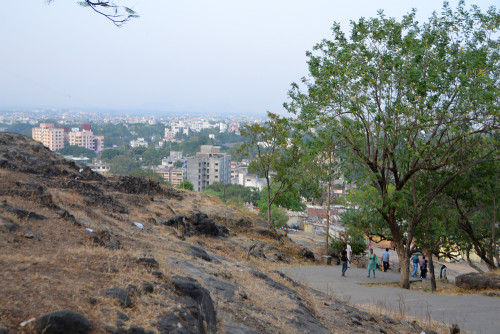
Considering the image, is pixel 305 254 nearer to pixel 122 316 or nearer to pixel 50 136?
pixel 122 316

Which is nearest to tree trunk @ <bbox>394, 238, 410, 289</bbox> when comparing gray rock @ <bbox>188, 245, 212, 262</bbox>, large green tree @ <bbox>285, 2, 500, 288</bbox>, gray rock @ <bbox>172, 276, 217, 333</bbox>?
large green tree @ <bbox>285, 2, 500, 288</bbox>

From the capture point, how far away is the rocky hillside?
5398mm

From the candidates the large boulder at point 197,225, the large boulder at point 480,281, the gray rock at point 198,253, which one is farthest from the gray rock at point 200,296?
the large boulder at point 480,281

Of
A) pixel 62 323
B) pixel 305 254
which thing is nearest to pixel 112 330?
pixel 62 323

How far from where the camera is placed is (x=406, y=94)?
582 inches

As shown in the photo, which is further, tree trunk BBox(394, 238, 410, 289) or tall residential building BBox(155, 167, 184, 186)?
tall residential building BBox(155, 167, 184, 186)

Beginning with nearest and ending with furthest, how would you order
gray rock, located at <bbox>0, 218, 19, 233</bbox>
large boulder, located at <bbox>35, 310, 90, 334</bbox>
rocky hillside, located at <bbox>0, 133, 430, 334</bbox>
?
large boulder, located at <bbox>35, 310, 90, 334</bbox>, rocky hillside, located at <bbox>0, 133, 430, 334</bbox>, gray rock, located at <bbox>0, 218, 19, 233</bbox>

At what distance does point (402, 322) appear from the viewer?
1043 centimetres

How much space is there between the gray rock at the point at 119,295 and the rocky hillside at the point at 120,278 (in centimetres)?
1

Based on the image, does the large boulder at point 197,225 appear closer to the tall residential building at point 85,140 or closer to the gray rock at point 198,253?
the gray rock at point 198,253

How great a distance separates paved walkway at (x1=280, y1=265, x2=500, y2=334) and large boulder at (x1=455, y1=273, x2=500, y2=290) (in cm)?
184

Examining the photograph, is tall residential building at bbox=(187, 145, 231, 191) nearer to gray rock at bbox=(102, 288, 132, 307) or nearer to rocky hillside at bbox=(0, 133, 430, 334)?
rocky hillside at bbox=(0, 133, 430, 334)

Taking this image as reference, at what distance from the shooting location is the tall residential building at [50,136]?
111625mm

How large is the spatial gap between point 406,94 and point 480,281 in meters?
7.23
